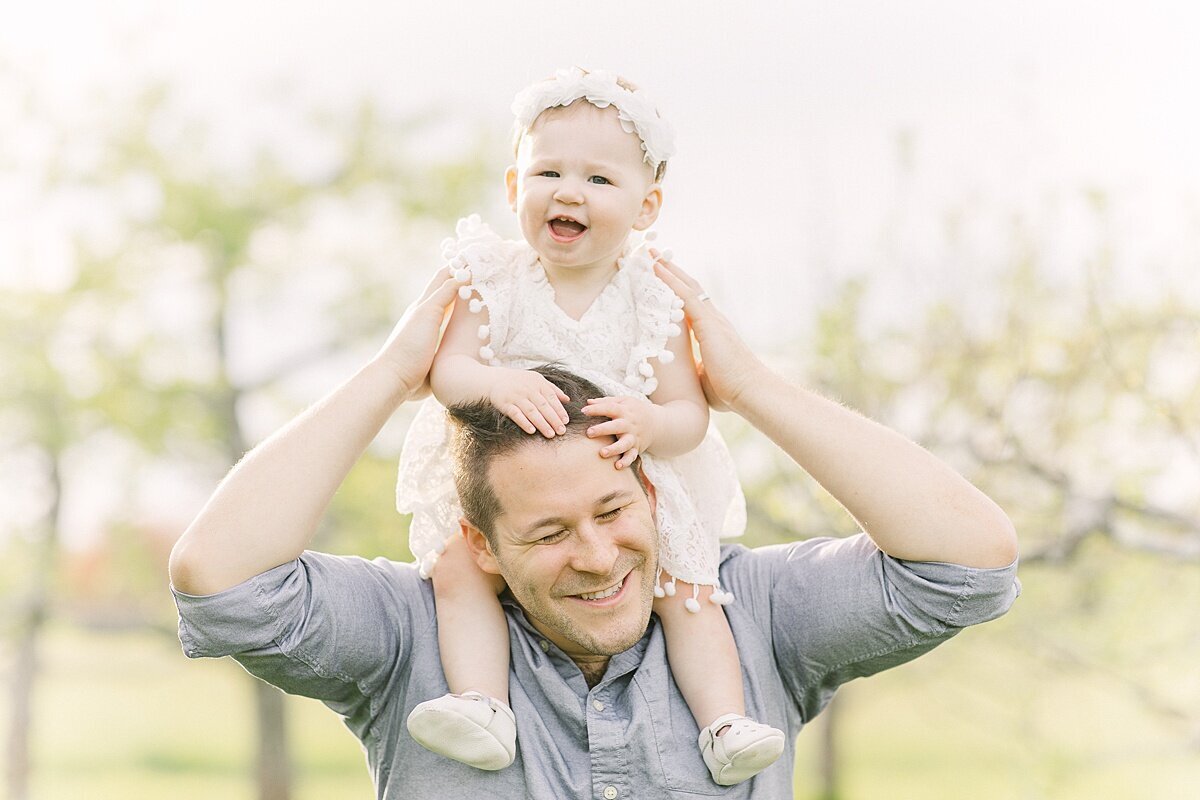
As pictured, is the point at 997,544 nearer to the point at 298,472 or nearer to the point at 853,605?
the point at 853,605

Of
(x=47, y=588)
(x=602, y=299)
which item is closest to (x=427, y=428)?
(x=602, y=299)

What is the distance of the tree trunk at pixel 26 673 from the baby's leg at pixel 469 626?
7.49m

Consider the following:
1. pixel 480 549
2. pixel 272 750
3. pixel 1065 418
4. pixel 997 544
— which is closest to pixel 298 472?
pixel 480 549

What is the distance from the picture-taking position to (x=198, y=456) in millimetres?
8672

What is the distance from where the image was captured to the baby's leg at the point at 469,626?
1.82 m

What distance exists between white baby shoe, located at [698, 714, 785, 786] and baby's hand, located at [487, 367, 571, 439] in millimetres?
490

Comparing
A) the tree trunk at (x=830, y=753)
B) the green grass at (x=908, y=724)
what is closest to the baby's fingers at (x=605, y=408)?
the green grass at (x=908, y=724)

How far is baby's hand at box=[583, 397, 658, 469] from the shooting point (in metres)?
1.78

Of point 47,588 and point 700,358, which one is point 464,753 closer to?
point 700,358

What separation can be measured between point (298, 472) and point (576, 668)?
52 cm

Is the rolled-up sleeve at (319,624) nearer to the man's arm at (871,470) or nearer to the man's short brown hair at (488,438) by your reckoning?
the man's short brown hair at (488,438)

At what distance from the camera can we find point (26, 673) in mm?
8805

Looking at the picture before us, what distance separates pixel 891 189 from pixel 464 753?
5.79 metres

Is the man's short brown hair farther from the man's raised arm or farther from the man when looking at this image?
the man's raised arm
